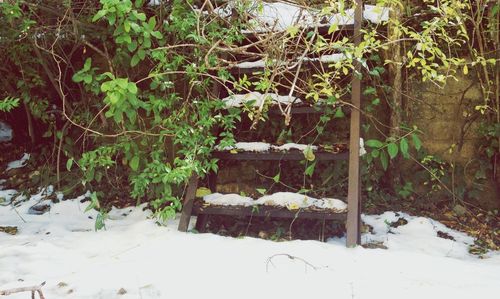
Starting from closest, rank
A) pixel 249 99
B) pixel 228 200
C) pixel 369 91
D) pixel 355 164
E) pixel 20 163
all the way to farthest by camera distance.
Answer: pixel 355 164 < pixel 228 200 < pixel 249 99 < pixel 369 91 < pixel 20 163

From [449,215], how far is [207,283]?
1.90 metres

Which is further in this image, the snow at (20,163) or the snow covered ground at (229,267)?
the snow at (20,163)

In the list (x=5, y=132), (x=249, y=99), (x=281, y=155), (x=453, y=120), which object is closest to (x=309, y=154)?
(x=281, y=155)

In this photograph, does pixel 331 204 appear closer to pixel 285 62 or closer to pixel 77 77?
pixel 285 62

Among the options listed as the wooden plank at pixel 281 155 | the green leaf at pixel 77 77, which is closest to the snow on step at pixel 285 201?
the wooden plank at pixel 281 155

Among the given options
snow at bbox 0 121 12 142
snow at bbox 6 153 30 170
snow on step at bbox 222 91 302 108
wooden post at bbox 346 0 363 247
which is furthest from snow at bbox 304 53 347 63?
snow at bbox 0 121 12 142

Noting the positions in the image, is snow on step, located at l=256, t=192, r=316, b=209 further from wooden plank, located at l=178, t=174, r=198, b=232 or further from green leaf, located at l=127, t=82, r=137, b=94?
green leaf, located at l=127, t=82, r=137, b=94

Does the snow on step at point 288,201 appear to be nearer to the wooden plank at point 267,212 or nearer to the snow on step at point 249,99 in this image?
the wooden plank at point 267,212

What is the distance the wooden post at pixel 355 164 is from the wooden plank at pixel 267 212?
0.20ft

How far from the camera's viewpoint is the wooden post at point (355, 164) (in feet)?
7.36

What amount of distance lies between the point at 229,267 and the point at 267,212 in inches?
18.7

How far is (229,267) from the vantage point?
6.56 feet

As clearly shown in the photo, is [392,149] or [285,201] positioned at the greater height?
[392,149]

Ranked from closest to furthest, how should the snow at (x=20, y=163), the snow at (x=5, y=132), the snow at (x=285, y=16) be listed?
the snow at (x=285, y=16) < the snow at (x=20, y=163) < the snow at (x=5, y=132)
